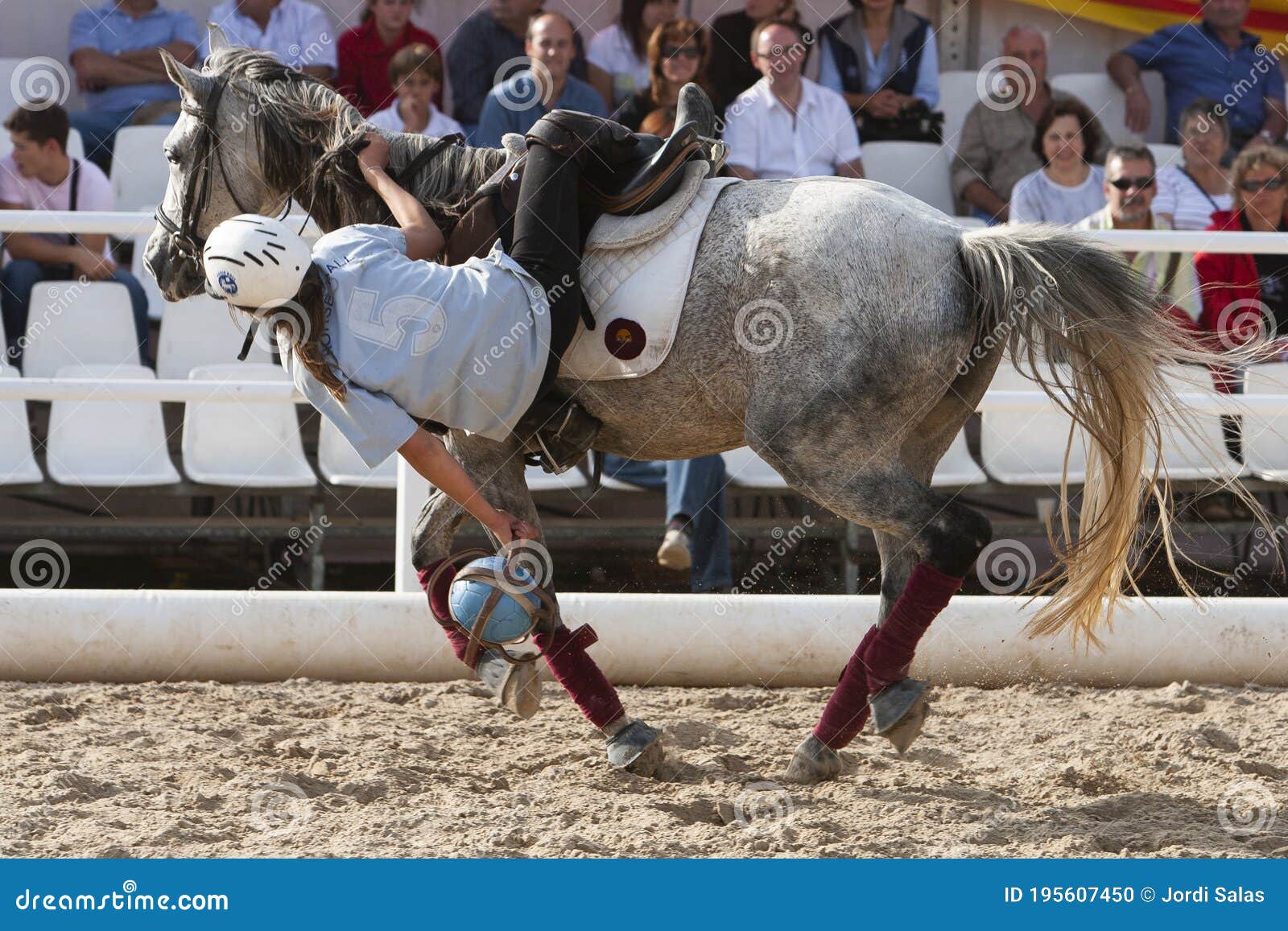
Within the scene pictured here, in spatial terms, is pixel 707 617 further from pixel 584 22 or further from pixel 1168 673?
pixel 584 22

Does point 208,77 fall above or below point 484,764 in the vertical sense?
above

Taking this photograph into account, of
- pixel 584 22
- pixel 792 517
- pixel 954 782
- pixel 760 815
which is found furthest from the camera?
pixel 584 22

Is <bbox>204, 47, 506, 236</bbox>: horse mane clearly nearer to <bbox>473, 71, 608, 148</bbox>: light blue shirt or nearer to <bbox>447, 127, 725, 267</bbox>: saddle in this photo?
<bbox>447, 127, 725, 267</bbox>: saddle

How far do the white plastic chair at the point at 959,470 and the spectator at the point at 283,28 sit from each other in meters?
3.36

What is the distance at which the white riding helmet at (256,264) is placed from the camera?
294 centimetres

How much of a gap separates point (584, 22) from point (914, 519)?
4.91 metres

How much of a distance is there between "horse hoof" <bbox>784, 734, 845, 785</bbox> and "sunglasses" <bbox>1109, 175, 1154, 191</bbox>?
3262 millimetres

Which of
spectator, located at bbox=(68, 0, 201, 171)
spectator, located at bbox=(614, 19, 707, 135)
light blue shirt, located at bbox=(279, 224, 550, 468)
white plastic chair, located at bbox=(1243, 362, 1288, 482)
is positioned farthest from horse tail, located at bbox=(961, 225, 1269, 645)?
spectator, located at bbox=(68, 0, 201, 171)

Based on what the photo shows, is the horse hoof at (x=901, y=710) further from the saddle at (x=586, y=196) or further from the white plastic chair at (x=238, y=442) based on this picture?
the white plastic chair at (x=238, y=442)

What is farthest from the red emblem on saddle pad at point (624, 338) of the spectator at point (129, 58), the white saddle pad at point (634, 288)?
the spectator at point (129, 58)

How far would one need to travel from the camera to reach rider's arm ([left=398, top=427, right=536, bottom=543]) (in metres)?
3.15

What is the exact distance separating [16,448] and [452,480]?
3.14 meters

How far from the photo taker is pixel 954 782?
366 cm

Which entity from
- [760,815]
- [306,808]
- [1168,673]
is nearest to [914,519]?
[760,815]
